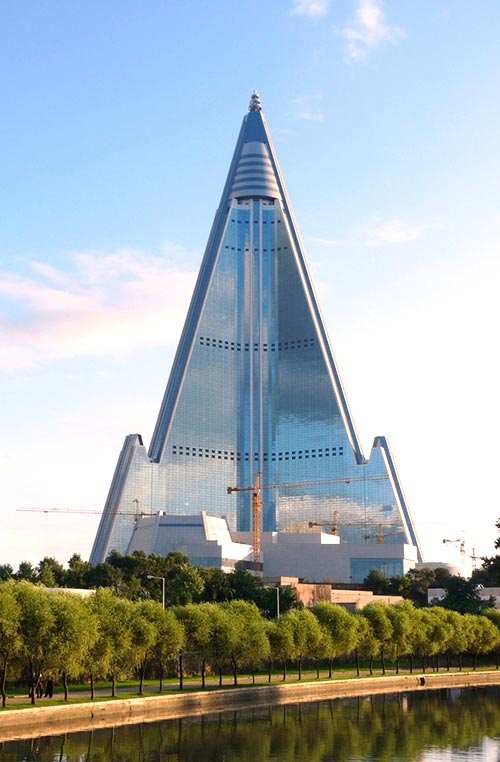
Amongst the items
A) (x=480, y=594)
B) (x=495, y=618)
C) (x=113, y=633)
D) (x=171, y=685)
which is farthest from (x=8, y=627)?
(x=480, y=594)

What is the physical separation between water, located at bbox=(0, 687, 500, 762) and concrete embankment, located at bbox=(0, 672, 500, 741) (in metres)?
1.40

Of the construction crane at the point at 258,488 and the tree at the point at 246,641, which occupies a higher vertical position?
the construction crane at the point at 258,488

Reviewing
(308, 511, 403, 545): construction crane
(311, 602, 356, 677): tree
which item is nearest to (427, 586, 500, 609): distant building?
(308, 511, 403, 545): construction crane

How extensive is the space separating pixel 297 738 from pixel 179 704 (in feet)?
30.1

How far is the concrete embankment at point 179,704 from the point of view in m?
42.5

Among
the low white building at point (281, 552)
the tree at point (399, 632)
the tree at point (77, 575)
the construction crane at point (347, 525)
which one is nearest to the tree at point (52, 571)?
the tree at point (77, 575)

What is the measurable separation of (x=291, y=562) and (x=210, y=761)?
313 feet

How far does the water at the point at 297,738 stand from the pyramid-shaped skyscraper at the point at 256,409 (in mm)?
96319

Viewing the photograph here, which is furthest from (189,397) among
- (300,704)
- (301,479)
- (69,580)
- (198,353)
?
(300,704)

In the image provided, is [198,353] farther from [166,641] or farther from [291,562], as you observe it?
[166,641]

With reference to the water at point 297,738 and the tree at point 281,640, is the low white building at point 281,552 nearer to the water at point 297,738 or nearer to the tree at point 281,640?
the tree at point 281,640

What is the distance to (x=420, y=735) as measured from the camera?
4572 cm

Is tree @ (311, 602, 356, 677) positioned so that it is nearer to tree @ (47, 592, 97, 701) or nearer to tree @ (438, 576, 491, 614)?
tree @ (47, 592, 97, 701)

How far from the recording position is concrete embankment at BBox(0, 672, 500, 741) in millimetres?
42469
